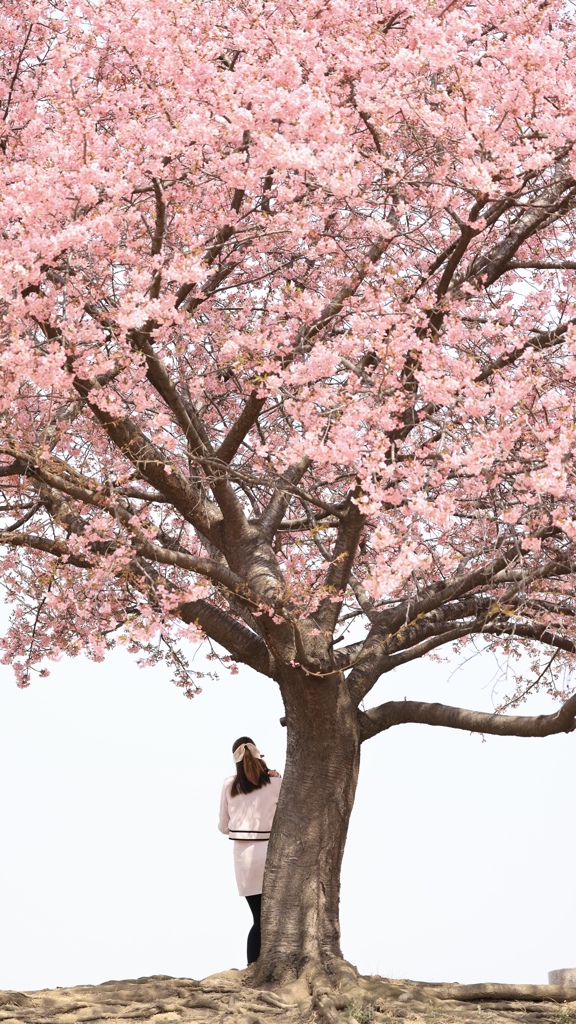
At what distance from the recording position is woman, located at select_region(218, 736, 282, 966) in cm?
977

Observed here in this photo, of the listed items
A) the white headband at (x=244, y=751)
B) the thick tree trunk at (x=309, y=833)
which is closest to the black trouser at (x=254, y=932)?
the thick tree trunk at (x=309, y=833)

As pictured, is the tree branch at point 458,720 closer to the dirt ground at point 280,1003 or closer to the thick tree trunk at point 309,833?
the thick tree trunk at point 309,833

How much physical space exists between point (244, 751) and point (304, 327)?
396 cm

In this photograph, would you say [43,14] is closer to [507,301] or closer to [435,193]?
[435,193]

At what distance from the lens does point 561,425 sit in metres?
7.88

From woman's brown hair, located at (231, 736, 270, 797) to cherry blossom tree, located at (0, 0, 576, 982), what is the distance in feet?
1.89

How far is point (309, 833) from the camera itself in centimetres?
930

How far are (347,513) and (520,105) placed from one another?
3505mm

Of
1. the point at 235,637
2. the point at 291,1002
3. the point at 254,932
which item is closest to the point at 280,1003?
the point at 291,1002

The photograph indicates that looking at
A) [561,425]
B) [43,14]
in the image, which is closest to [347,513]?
[561,425]

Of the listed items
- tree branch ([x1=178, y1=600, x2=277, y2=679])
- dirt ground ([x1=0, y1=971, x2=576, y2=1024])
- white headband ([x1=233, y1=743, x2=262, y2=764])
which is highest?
tree branch ([x1=178, y1=600, x2=277, y2=679])

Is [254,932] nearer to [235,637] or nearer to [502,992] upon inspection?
[502,992]

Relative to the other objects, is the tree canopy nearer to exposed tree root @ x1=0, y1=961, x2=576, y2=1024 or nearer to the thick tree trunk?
the thick tree trunk

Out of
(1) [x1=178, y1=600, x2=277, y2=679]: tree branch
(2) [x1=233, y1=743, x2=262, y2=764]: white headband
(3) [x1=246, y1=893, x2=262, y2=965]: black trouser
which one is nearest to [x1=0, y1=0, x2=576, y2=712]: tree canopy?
(1) [x1=178, y1=600, x2=277, y2=679]: tree branch
